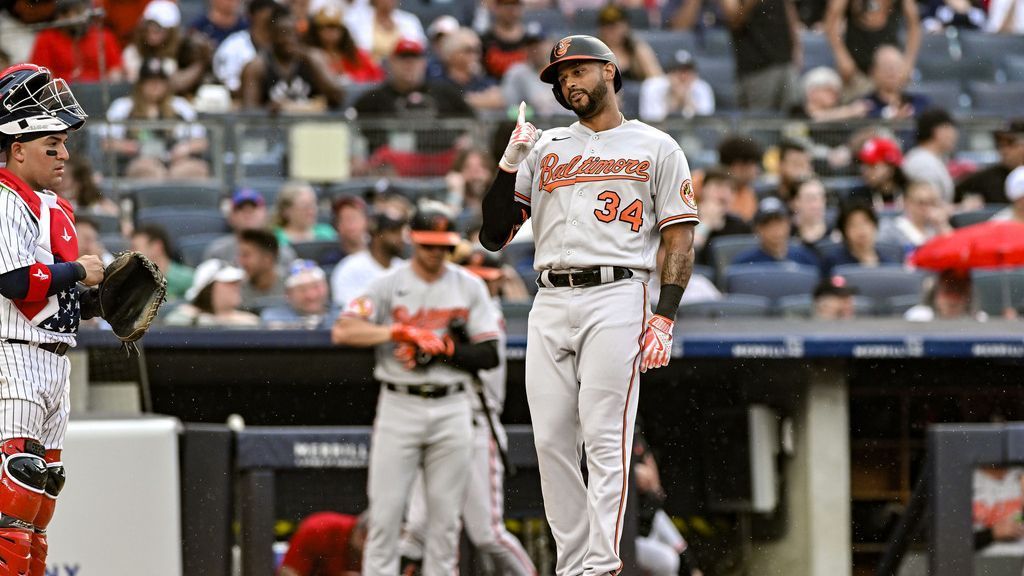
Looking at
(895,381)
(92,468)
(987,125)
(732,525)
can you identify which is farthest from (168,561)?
(987,125)

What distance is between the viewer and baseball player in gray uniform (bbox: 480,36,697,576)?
4922mm

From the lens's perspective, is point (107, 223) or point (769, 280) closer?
point (107, 223)

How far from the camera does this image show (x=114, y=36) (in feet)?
38.1

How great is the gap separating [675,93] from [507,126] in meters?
1.79

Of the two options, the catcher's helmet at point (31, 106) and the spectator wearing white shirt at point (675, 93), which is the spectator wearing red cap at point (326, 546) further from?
the spectator wearing white shirt at point (675, 93)

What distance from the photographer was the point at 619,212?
5.03 metres

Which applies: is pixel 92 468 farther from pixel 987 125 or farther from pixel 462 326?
pixel 987 125

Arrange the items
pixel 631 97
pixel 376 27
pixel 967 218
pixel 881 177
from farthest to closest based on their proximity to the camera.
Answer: pixel 376 27 < pixel 631 97 < pixel 881 177 < pixel 967 218

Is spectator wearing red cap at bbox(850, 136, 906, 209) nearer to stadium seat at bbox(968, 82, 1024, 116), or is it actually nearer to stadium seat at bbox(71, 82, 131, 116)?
stadium seat at bbox(968, 82, 1024, 116)

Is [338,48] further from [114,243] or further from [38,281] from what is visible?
[38,281]

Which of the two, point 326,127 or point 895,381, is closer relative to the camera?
point 895,381

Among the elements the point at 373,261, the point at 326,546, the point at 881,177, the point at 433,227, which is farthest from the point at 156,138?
the point at 881,177

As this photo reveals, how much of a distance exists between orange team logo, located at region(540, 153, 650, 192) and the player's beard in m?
0.15

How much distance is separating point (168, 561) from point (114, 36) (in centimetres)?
609
